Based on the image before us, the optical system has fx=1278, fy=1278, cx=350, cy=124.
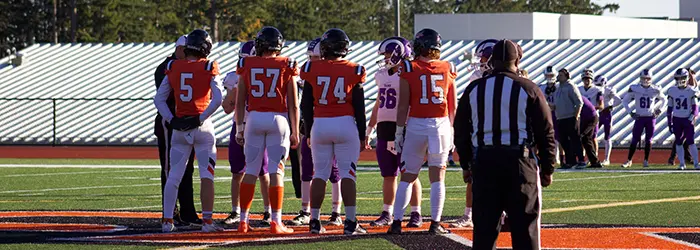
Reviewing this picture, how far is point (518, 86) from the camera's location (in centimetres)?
800

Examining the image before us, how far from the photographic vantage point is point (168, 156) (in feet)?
38.9

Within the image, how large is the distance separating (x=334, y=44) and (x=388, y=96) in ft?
3.46

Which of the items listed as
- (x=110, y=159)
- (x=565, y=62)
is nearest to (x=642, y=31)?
(x=565, y=62)

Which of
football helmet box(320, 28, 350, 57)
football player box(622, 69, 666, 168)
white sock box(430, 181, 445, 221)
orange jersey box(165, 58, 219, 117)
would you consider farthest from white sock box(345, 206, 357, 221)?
football player box(622, 69, 666, 168)

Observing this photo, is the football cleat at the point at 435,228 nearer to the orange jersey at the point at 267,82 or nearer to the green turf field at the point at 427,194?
the green turf field at the point at 427,194

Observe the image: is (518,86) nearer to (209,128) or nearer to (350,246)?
(350,246)

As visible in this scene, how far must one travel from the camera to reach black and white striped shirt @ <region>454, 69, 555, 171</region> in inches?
315

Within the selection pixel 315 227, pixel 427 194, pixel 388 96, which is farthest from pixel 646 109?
pixel 315 227

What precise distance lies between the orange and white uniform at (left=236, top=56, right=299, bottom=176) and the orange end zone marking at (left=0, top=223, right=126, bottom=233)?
5.26 ft

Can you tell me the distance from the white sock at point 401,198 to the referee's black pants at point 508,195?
3.02 metres

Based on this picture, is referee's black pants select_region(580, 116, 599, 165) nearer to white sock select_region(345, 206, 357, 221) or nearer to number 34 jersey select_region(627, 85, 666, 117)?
number 34 jersey select_region(627, 85, 666, 117)

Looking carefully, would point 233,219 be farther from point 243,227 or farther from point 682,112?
point 682,112

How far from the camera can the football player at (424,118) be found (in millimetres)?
11125

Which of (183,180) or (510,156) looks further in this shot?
(183,180)
